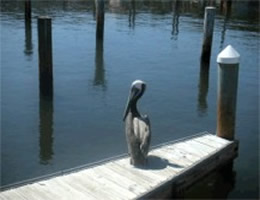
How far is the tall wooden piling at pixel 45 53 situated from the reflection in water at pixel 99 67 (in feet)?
10.5

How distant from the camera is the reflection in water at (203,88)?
15.3 meters

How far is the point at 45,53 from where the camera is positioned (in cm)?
1368

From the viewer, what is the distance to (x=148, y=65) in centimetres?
2052

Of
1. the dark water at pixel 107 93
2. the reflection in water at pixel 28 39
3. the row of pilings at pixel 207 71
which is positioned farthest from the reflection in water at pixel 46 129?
the reflection in water at pixel 28 39

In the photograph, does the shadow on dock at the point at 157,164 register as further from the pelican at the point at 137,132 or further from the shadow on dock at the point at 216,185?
the shadow on dock at the point at 216,185

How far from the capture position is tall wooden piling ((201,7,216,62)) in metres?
18.7

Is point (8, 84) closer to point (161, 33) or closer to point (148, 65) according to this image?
point (148, 65)

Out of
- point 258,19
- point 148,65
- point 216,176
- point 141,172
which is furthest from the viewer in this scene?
point 258,19

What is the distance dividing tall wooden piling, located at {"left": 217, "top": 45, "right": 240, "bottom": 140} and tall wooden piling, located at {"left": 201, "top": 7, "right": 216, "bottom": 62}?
28.3 feet

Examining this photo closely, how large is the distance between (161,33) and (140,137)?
2132 cm

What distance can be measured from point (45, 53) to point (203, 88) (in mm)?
6617

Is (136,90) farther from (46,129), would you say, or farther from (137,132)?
(46,129)

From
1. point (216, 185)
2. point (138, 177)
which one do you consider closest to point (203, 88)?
point (216, 185)

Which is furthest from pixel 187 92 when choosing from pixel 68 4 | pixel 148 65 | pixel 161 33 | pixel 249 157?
pixel 68 4
